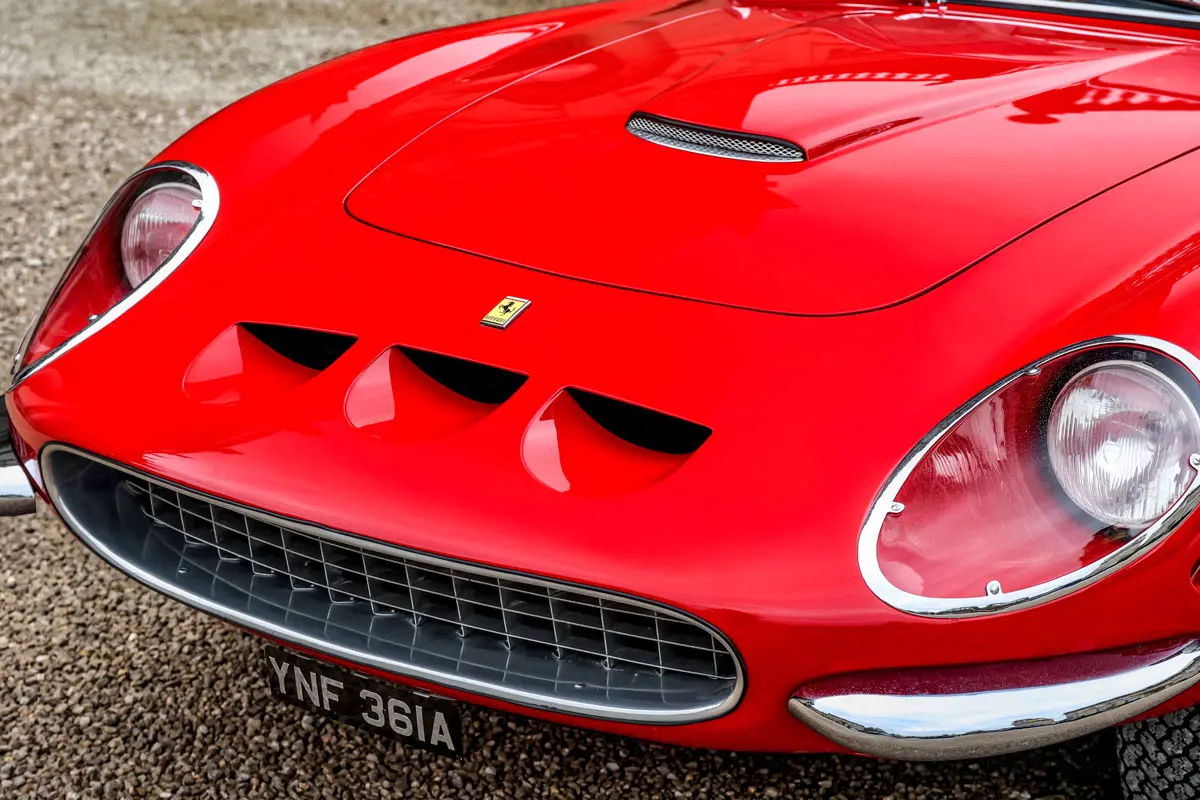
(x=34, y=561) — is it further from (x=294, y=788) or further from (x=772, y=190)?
(x=772, y=190)

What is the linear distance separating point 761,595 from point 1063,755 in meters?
0.97

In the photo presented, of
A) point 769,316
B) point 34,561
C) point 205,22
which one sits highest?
point 769,316

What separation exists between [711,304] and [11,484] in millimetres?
1145

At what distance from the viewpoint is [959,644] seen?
53.5 inches

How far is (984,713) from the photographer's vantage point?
1386mm

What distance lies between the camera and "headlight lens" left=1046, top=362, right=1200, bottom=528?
136 centimetres

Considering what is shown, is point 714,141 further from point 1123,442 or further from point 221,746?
point 221,746

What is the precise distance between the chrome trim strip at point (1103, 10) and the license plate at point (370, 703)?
1.66 meters

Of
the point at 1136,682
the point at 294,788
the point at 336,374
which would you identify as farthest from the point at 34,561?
the point at 1136,682

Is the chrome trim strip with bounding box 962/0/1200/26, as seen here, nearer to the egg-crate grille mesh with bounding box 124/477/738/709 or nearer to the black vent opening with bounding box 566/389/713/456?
the black vent opening with bounding box 566/389/713/456

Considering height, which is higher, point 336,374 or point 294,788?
point 336,374

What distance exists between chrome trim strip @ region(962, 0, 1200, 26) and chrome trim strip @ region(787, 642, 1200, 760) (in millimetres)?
1264

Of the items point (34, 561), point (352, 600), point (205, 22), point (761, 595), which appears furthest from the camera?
point (205, 22)

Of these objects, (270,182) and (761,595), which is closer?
(761,595)
